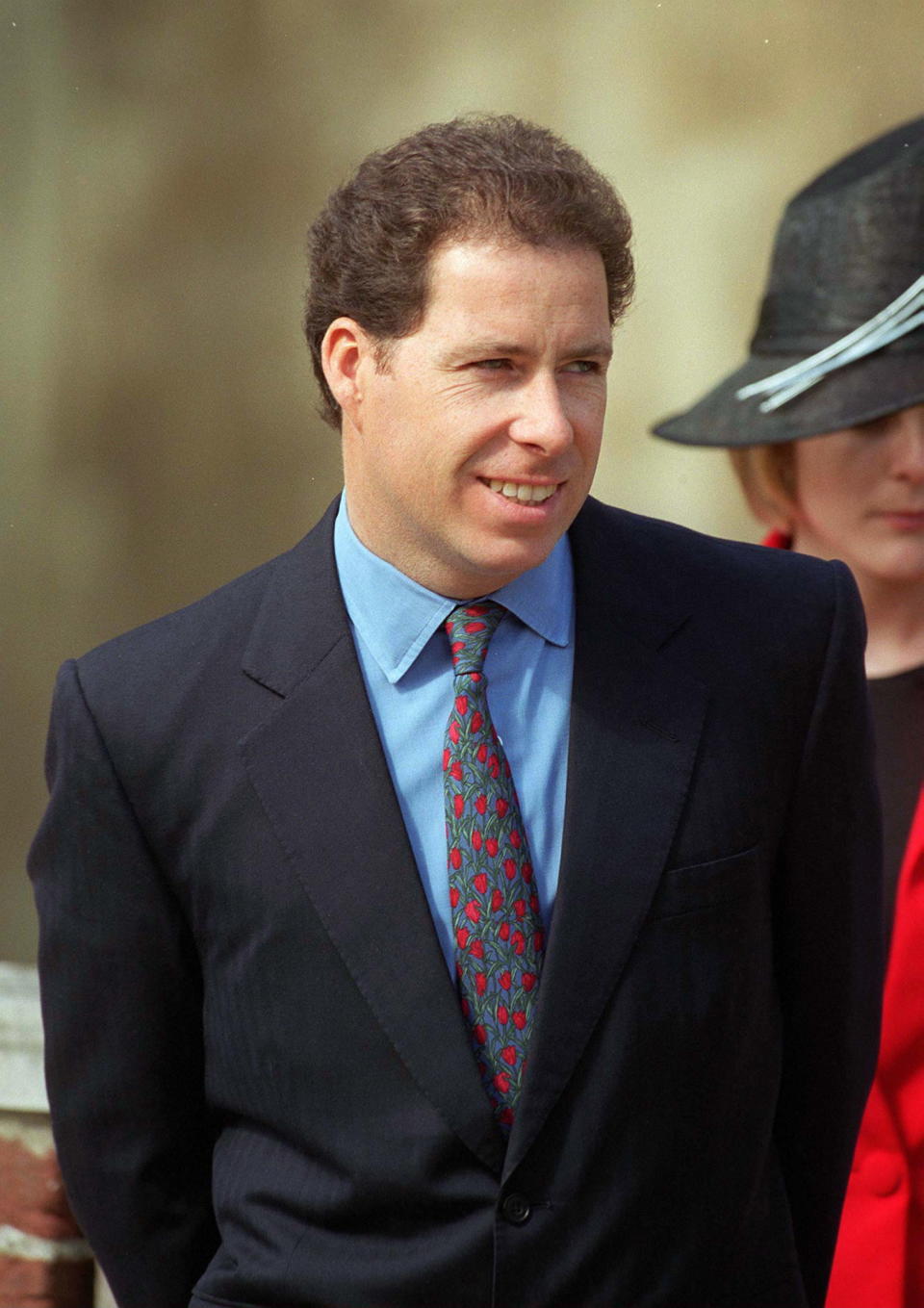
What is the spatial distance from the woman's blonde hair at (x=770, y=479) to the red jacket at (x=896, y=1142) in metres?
0.65

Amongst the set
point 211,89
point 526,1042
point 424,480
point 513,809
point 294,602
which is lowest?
point 526,1042

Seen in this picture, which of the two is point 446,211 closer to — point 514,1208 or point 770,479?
point 514,1208

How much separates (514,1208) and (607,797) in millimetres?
455

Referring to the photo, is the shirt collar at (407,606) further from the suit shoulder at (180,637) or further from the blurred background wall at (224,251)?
the blurred background wall at (224,251)

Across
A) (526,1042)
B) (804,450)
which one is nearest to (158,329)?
(804,450)

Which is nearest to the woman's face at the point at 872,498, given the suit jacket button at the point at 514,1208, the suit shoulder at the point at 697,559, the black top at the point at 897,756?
the black top at the point at 897,756

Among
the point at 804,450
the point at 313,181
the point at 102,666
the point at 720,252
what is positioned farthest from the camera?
the point at 313,181

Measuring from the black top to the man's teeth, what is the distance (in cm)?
97

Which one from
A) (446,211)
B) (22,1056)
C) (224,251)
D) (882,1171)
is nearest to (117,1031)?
(446,211)

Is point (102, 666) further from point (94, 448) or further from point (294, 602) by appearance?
point (94, 448)

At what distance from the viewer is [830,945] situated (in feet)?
7.34

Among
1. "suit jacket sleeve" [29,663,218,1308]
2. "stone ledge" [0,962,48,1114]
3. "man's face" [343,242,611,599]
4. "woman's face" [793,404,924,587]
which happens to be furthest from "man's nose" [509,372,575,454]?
"stone ledge" [0,962,48,1114]

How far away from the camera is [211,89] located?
3.75m

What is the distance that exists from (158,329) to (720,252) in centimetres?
119
